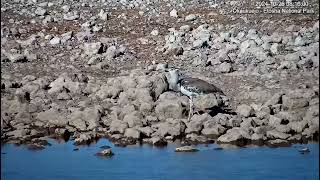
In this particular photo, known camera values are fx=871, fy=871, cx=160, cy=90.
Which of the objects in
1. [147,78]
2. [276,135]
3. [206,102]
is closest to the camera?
[276,135]

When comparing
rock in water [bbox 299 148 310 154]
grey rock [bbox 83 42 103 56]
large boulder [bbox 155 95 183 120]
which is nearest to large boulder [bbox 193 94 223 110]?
large boulder [bbox 155 95 183 120]

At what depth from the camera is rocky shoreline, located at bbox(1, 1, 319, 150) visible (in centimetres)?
1351

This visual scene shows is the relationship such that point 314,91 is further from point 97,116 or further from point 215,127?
point 97,116

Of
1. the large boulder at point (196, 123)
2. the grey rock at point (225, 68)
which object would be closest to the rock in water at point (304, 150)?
the large boulder at point (196, 123)

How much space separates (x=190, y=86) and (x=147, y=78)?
103cm

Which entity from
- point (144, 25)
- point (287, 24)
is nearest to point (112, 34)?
point (144, 25)

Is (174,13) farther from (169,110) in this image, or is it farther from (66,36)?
(169,110)

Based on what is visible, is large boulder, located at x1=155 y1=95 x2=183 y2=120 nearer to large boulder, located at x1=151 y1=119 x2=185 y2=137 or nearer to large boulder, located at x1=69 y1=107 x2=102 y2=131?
large boulder, located at x1=151 y1=119 x2=185 y2=137

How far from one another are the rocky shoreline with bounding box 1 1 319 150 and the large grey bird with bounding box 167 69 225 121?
0.13 meters

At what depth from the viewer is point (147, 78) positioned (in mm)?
15305

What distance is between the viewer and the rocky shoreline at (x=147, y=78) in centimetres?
1351

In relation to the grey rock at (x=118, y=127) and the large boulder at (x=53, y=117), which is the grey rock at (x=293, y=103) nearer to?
the grey rock at (x=118, y=127)

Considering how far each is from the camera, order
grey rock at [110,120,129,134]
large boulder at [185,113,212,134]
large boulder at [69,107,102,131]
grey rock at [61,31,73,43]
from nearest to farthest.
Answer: large boulder at [185,113,212,134] < grey rock at [110,120,129,134] < large boulder at [69,107,102,131] < grey rock at [61,31,73,43]

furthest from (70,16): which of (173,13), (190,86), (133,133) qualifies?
(133,133)
